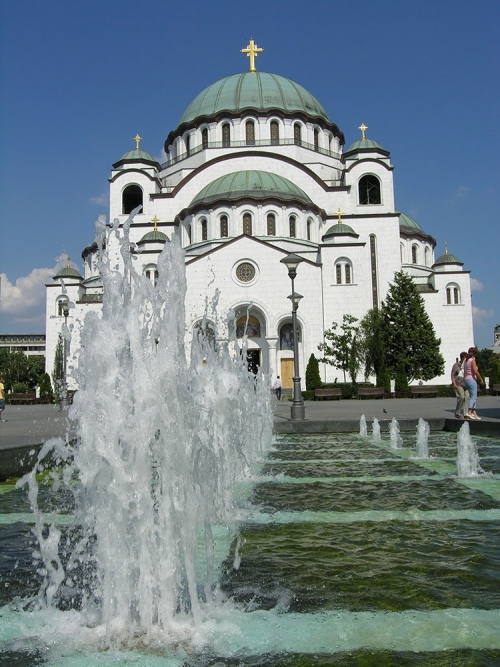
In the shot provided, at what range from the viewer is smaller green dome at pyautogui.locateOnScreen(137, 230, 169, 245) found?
39156 mm

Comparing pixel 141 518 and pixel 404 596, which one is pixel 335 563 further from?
pixel 141 518

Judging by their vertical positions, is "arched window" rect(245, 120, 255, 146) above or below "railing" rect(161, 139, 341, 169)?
above

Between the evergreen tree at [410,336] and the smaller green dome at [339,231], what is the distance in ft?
13.6

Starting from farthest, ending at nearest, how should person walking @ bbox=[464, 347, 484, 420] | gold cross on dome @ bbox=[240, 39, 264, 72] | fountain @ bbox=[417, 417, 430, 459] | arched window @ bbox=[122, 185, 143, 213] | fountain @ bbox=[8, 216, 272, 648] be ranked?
gold cross on dome @ bbox=[240, 39, 264, 72], arched window @ bbox=[122, 185, 143, 213], person walking @ bbox=[464, 347, 484, 420], fountain @ bbox=[417, 417, 430, 459], fountain @ bbox=[8, 216, 272, 648]

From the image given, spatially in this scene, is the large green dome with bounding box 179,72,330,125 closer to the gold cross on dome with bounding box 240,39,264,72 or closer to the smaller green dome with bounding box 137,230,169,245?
the gold cross on dome with bounding box 240,39,264,72

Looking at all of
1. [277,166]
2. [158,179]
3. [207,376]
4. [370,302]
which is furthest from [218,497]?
[158,179]

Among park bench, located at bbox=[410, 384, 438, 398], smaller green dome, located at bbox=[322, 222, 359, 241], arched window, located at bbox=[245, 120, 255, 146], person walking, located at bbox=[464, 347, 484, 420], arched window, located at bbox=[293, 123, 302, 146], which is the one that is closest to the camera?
person walking, located at bbox=[464, 347, 484, 420]

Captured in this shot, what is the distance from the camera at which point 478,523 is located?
4.98m

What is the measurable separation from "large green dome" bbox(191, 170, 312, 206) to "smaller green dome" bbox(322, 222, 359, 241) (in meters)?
2.26

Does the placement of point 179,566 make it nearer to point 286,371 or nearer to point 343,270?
point 286,371

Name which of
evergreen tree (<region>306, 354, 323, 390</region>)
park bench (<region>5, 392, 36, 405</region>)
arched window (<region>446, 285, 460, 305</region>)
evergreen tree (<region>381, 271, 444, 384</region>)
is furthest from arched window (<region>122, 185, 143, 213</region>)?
arched window (<region>446, 285, 460, 305</region>)

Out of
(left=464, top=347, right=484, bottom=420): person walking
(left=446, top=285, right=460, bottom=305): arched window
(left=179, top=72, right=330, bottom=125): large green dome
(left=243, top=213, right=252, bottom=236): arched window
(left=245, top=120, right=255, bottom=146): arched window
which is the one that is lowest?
(left=464, top=347, right=484, bottom=420): person walking

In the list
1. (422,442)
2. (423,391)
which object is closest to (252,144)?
(423,391)

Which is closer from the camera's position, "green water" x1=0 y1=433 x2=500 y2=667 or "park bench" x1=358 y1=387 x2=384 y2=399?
"green water" x1=0 y1=433 x2=500 y2=667
